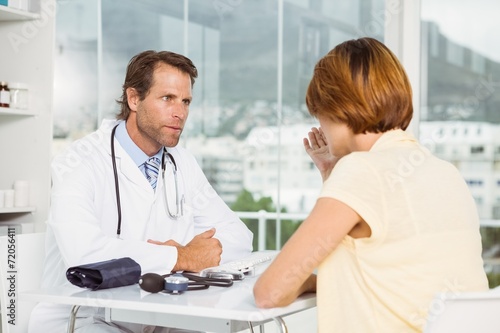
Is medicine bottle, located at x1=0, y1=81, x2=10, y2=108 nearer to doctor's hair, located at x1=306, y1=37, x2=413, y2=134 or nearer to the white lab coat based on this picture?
the white lab coat

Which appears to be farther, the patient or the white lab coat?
the white lab coat

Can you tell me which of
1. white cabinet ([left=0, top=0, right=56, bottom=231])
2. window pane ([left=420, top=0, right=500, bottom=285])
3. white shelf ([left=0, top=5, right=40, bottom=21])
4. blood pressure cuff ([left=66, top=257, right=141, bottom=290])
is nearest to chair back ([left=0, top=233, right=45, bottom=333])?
blood pressure cuff ([left=66, top=257, right=141, bottom=290])

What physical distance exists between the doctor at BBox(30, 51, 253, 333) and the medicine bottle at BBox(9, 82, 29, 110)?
0.98 meters

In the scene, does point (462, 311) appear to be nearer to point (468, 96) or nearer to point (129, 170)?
point (129, 170)

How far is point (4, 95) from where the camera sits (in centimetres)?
319

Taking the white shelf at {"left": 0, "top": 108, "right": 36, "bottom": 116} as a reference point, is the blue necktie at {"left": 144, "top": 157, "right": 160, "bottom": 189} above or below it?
below

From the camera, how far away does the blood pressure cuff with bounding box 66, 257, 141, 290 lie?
156 cm

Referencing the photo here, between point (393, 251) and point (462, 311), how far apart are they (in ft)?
0.64

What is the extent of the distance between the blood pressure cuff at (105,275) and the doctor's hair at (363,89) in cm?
55

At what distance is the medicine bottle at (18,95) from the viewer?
3229 millimetres

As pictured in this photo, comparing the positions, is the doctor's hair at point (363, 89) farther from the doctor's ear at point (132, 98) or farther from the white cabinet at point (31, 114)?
the white cabinet at point (31, 114)

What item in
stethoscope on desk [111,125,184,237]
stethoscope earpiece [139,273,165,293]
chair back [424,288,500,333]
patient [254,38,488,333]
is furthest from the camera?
stethoscope on desk [111,125,184,237]

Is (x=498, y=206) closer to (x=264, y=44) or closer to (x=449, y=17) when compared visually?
(x=449, y=17)

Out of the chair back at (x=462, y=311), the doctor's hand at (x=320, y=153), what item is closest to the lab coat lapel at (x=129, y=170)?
the doctor's hand at (x=320, y=153)
